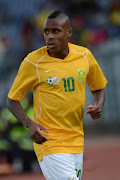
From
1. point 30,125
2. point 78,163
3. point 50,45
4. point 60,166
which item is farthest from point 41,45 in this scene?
point 60,166

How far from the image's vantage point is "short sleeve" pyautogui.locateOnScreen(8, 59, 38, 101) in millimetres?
5016

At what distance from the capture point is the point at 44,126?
16.6 feet

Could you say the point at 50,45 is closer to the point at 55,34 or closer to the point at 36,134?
the point at 55,34

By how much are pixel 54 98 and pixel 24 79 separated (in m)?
0.38

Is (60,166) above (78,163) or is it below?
above

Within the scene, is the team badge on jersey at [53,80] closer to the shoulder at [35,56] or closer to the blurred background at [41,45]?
the shoulder at [35,56]

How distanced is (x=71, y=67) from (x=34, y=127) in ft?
2.64

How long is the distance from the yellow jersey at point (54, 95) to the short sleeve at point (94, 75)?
0.29 metres

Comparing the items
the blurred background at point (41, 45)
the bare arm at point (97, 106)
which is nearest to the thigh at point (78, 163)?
the bare arm at point (97, 106)

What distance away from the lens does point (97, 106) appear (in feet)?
16.8

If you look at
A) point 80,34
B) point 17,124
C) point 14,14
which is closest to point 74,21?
point 80,34

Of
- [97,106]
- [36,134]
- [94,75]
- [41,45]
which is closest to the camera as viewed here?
[36,134]

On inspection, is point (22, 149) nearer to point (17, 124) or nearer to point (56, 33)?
point (17, 124)

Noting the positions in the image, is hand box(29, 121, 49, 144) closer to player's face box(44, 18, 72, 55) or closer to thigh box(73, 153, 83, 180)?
thigh box(73, 153, 83, 180)
